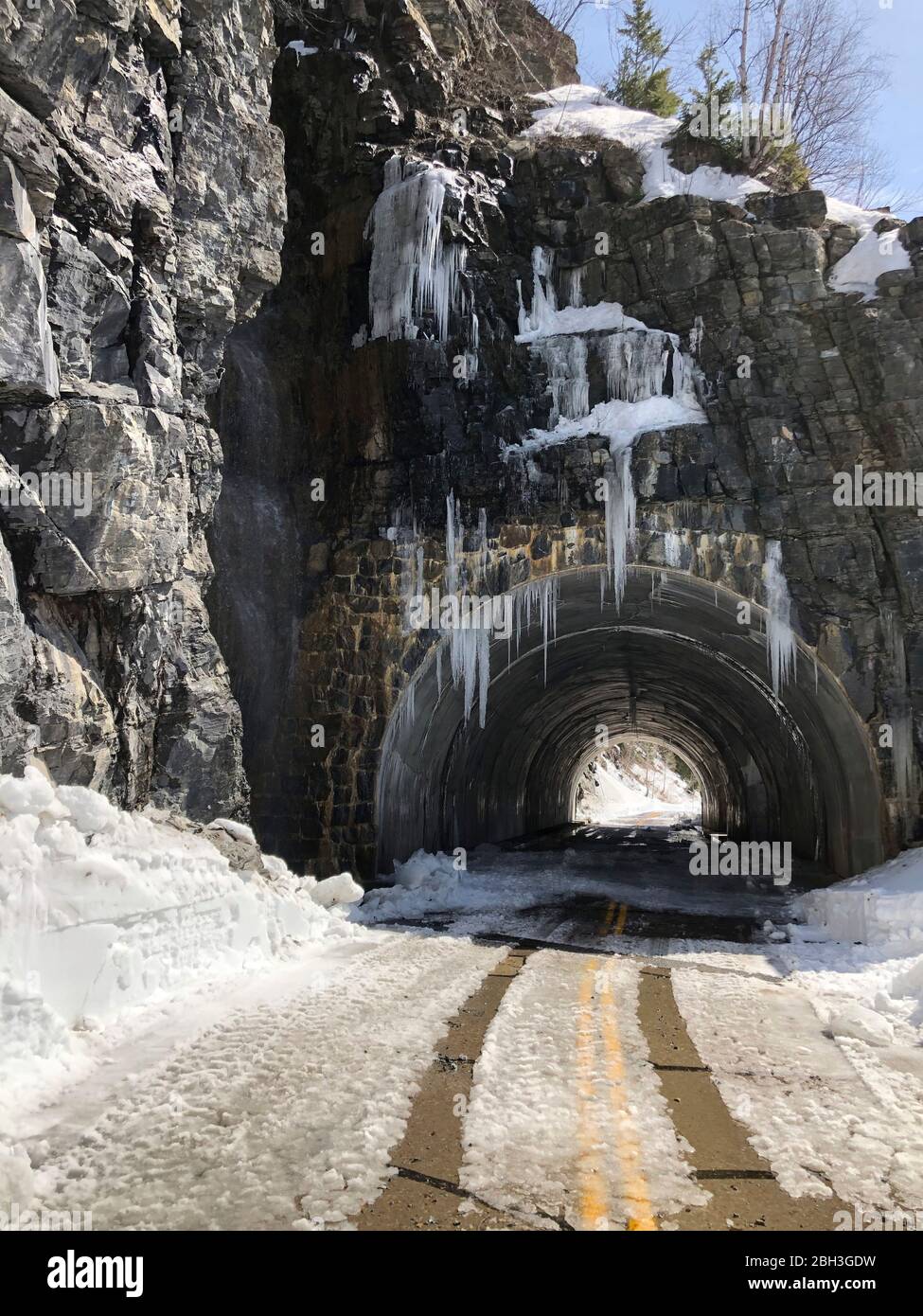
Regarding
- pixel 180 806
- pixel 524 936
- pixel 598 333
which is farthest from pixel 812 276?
pixel 180 806

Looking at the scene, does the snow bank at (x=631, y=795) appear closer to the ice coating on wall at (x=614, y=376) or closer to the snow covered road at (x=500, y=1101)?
the ice coating on wall at (x=614, y=376)

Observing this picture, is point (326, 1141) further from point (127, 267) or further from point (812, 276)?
point (812, 276)

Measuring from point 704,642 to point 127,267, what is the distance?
1278cm

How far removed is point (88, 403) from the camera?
915 centimetres

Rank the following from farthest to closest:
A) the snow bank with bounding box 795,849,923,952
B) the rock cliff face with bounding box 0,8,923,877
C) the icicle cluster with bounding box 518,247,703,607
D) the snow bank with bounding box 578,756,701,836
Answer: the snow bank with bounding box 578,756,701,836 → the icicle cluster with bounding box 518,247,703,607 → the rock cliff face with bounding box 0,8,923,877 → the snow bank with bounding box 795,849,923,952

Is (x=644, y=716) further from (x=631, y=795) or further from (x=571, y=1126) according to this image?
(x=571, y=1126)

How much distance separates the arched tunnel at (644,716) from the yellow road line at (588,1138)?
841 centimetres

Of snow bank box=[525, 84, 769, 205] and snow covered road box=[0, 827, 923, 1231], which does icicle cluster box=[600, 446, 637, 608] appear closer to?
snow bank box=[525, 84, 769, 205]

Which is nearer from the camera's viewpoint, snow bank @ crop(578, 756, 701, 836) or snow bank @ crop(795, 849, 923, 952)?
snow bank @ crop(795, 849, 923, 952)

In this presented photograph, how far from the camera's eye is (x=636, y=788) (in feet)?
194

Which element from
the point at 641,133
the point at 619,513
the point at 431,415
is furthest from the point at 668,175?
the point at 619,513

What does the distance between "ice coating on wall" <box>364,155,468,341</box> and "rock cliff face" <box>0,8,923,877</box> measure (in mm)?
54

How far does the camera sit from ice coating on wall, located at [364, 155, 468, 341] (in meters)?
16.2

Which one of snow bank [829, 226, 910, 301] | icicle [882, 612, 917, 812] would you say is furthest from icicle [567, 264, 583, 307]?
icicle [882, 612, 917, 812]
